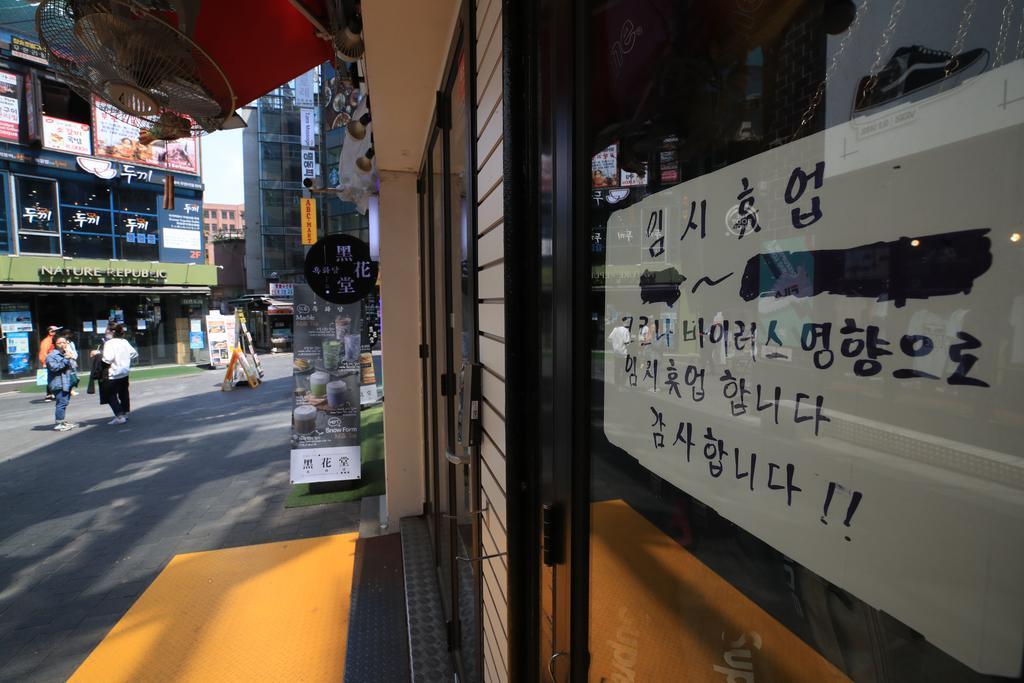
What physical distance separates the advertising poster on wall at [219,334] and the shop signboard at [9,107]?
735cm

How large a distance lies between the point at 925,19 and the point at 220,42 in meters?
3.73

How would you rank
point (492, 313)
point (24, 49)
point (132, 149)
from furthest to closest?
point (132, 149) < point (24, 49) < point (492, 313)

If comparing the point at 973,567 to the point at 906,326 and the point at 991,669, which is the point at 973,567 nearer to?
the point at 991,669

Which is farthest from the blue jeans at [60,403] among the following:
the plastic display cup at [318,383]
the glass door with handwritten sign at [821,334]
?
the glass door with handwritten sign at [821,334]

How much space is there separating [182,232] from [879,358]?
22826 millimetres

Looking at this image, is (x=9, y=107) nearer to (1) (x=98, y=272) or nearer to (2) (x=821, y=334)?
(1) (x=98, y=272)

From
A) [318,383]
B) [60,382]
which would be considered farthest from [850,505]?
[60,382]

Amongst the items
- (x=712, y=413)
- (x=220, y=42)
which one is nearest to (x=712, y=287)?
(x=712, y=413)

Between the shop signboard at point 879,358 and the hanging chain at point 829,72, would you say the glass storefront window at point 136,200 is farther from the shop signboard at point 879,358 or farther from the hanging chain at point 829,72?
the hanging chain at point 829,72

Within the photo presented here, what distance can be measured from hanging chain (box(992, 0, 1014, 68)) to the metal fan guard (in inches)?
116

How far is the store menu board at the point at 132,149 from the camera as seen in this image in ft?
53.7

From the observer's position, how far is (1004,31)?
14.7 inches

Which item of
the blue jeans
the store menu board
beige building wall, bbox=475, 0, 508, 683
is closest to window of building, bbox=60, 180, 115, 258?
the store menu board

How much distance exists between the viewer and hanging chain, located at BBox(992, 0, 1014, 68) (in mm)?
370
